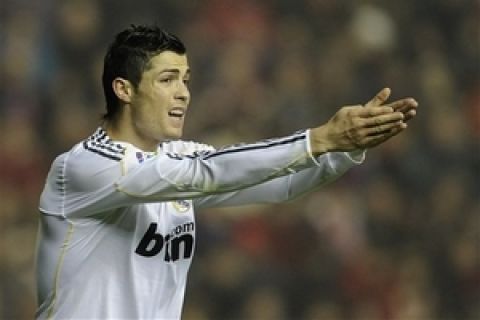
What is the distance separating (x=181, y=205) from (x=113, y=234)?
0.30 m

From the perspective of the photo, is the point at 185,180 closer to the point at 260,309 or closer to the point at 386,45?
the point at 260,309

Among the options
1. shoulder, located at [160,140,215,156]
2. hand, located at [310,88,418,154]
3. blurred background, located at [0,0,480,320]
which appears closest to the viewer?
hand, located at [310,88,418,154]

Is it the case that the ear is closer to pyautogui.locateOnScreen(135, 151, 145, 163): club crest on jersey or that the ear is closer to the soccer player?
the soccer player

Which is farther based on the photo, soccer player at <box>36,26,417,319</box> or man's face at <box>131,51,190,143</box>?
man's face at <box>131,51,190,143</box>

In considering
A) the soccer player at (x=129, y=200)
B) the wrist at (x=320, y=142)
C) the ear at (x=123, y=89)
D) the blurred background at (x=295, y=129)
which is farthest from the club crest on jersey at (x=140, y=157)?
the blurred background at (x=295, y=129)

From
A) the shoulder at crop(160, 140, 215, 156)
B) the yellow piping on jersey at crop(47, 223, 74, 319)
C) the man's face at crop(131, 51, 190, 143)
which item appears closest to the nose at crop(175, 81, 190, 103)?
the man's face at crop(131, 51, 190, 143)

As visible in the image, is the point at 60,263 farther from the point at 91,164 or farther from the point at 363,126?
the point at 363,126

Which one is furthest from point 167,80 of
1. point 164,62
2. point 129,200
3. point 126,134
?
point 129,200

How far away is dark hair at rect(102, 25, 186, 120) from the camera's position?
4.49 metres

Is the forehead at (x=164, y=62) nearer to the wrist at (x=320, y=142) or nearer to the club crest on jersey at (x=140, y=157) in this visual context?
the club crest on jersey at (x=140, y=157)

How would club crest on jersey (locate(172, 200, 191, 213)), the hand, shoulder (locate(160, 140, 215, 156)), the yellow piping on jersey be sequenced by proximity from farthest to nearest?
shoulder (locate(160, 140, 215, 156))
club crest on jersey (locate(172, 200, 191, 213))
the yellow piping on jersey
the hand

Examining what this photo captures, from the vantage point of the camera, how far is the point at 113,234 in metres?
4.40

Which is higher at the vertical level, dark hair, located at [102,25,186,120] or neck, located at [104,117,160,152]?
dark hair, located at [102,25,186,120]

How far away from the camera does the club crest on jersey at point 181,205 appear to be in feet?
14.9
